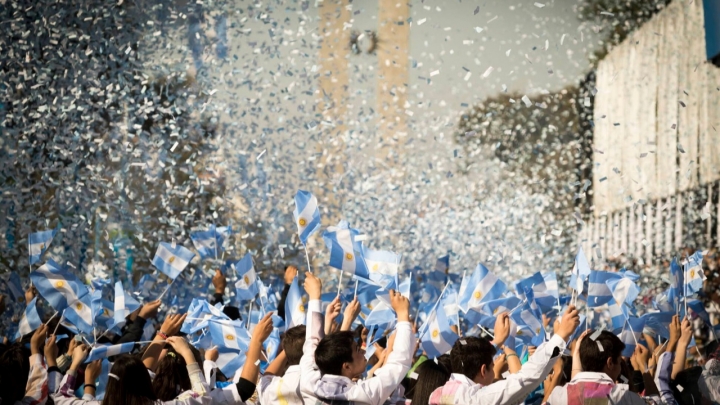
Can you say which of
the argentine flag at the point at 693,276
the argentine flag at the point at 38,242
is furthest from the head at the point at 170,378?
the argentine flag at the point at 693,276

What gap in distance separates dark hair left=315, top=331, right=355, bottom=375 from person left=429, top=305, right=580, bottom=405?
0.58 meters

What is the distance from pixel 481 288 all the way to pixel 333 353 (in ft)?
9.20

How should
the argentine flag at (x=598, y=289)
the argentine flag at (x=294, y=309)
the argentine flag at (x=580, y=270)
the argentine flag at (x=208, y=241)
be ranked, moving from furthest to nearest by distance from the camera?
1. the argentine flag at (x=208, y=241)
2. the argentine flag at (x=580, y=270)
3. the argentine flag at (x=598, y=289)
4. the argentine flag at (x=294, y=309)

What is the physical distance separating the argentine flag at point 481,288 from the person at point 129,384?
2.78 metres

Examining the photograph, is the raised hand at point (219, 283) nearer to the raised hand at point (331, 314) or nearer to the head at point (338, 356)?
the raised hand at point (331, 314)

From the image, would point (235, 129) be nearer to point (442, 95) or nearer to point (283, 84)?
point (283, 84)

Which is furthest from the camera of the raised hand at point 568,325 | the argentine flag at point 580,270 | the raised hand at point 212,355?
the argentine flag at point 580,270

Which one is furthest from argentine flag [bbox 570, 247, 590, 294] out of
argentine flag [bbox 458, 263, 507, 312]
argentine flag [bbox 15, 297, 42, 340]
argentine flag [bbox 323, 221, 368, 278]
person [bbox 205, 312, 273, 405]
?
argentine flag [bbox 15, 297, 42, 340]

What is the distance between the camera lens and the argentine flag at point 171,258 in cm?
810

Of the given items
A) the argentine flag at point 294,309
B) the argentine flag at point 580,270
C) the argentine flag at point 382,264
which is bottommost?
the argentine flag at point 580,270

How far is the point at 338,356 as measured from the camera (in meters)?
4.07

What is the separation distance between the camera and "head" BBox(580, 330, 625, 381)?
445 centimetres

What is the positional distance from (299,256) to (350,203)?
1.60 meters

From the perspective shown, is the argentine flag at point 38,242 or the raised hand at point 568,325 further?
the argentine flag at point 38,242
